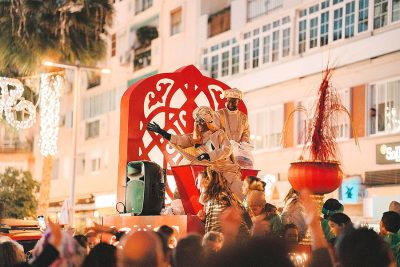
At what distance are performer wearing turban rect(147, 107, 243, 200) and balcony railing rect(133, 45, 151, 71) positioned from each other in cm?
2760

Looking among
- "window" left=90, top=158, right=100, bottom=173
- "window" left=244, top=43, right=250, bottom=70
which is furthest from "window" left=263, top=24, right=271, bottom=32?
"window" left=90, top=158, right=100, bottom=173

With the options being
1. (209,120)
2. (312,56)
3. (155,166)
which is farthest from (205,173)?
(312,56)

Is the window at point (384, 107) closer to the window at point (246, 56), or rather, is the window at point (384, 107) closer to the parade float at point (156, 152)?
the window at point (246, 56)

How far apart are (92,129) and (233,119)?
3255 centimetres

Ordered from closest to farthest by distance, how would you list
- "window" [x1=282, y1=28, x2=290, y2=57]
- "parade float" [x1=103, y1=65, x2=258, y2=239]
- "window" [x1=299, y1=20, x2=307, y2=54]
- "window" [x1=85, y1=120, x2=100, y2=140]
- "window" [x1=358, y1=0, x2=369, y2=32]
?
"parade float" [x1=103, y1=65, x2=258, y2=239]
"window" [x1=358, y1=0, x2=369, y2=32]
"window" [x1=299, y1=20, x2=307, y2=54]
"window" [x1=282, y1=28, x2=290, y2=57]
"window" [x1=85, y1=120, x2=100, y2=140]

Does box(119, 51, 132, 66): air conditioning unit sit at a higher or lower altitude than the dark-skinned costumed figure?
higher

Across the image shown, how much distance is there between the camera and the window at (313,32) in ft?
88.7

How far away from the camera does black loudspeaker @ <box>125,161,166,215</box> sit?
37.9 feet

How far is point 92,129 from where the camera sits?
143 feet

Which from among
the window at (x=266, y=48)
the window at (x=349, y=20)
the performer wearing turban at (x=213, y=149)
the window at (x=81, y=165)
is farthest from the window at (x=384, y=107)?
the window at (x=81, y=165)

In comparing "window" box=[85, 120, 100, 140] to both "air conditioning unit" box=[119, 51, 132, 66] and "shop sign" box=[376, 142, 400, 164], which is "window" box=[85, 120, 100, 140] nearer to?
"air conditioning unit" box=[119, 51, 132, 66]

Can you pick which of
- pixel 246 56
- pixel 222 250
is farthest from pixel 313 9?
pixel 222 250

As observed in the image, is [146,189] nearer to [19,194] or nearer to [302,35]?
[302,35]

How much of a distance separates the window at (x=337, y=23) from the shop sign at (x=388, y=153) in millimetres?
3998
